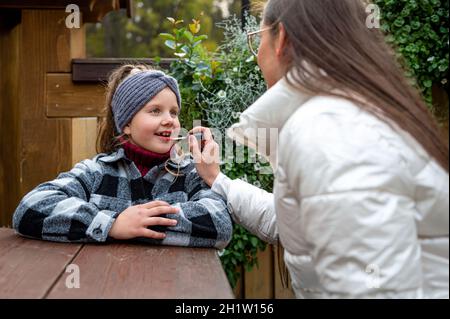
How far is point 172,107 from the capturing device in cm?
242

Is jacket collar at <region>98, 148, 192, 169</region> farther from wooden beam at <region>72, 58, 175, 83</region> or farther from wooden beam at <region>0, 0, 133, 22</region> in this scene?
wooden beam at <region>0, 0, 133, 22</region>

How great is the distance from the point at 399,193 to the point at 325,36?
1.53 ft

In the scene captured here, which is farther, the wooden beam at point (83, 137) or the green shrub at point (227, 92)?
the wooden beam at point (83, 137)

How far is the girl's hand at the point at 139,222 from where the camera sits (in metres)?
1.93

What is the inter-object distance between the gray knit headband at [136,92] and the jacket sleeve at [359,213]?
109 centimetres

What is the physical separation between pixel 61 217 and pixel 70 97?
1.72 meters

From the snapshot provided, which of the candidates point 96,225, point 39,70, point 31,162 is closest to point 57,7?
point 39,70

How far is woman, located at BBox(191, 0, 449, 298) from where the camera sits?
4.22 feet

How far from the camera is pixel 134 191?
2.27m

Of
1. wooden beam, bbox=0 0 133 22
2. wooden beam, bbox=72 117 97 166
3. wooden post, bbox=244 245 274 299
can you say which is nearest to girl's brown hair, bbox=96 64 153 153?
wooden beam, bbox=72 117 97 166

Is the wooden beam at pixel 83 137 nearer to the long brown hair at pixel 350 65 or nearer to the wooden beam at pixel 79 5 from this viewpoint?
the wooden beam at pixel 79 5

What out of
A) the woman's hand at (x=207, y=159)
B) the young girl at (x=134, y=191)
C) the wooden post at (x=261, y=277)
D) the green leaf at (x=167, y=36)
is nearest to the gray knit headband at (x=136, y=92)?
the young girl at (x=134, y=191)
